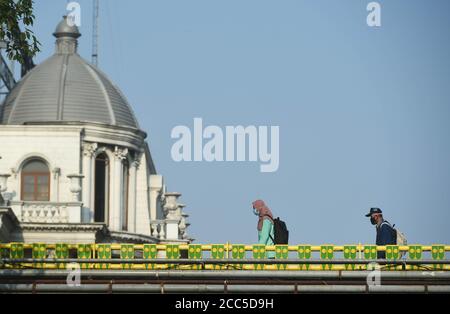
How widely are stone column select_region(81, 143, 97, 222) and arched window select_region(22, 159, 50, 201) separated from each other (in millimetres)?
1893

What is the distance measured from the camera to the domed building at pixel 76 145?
103625mm

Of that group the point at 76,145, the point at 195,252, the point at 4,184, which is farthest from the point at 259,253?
the point at 76,145

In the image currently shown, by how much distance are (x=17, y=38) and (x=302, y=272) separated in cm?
856

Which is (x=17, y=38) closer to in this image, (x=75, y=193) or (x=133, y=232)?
(x=75, y=193)

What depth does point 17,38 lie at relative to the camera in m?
50.9

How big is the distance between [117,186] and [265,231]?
176 feet

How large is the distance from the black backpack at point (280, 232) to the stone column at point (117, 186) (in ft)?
168

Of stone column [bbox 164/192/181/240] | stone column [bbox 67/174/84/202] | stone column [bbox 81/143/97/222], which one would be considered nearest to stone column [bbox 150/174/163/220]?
stone column [bbox 164/192/181/240]

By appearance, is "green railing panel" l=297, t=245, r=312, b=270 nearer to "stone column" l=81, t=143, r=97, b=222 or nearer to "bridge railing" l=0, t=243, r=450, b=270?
"bridge railing" l=0, t=243, r=450, b=270

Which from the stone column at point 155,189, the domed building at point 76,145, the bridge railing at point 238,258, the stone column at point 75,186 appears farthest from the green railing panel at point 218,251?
the stone column at point 155,189

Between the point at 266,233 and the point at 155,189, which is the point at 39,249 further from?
the point at 155,189

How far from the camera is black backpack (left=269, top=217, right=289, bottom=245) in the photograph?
54.7 meters

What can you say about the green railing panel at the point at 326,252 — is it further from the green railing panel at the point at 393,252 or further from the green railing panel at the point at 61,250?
the green railing panel at the point at 61,250
